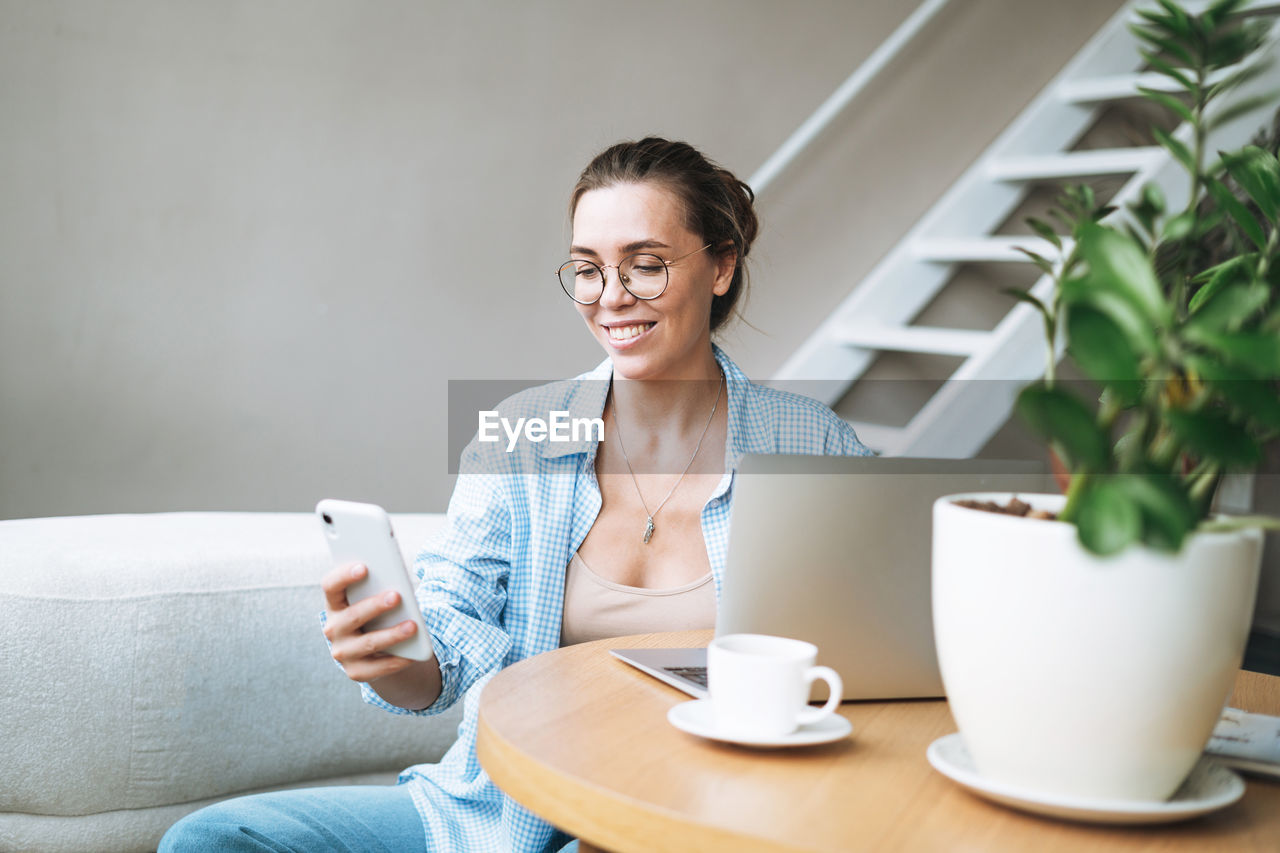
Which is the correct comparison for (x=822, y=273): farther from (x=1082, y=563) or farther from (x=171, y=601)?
(x=1082, y=563)

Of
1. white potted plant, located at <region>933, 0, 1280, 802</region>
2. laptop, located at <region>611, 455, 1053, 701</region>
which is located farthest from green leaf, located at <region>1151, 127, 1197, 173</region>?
laptop, located at <region>611, 455, 1053, 701</region>

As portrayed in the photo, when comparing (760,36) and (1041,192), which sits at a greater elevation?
(760,36)

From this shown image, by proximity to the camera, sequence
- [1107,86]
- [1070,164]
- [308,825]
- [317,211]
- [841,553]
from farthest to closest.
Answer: [1107,86] → [1070,164] → [317,211] → [308,825] → [841,553]

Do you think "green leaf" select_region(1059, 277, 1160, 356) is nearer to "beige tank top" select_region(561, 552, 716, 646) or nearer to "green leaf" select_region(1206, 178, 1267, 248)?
"green leaf" select_region(1206, 178, 1267, 248)

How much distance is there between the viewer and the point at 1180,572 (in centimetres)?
64

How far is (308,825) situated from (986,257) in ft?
7.99

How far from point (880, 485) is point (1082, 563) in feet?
1.03

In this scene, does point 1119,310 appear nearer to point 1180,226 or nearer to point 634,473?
point 1180,226

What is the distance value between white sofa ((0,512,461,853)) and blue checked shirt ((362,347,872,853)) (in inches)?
11.1

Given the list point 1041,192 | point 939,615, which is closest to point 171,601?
point 939,615

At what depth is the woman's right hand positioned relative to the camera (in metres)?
1.03

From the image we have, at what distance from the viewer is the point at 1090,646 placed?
658mm

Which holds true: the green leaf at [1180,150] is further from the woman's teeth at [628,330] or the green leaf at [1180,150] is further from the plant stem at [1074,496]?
the woman's teeth at [628,330]

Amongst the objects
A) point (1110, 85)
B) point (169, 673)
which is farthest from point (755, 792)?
point (1110, 85)
